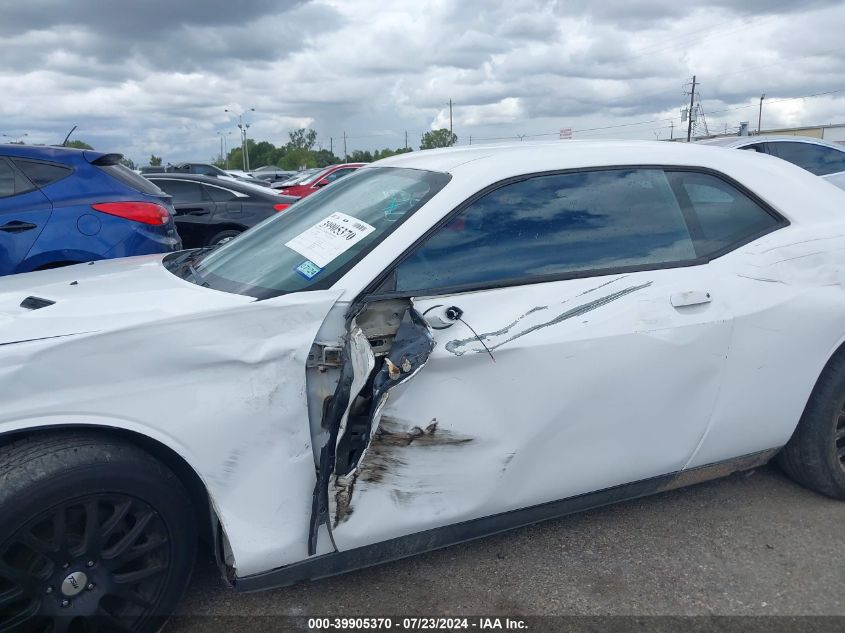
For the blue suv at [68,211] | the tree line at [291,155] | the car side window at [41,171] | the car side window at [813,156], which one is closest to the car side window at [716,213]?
the blue suv at [68,211]

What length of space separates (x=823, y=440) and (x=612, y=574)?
1.23m

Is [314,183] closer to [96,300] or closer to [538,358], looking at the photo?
[96,300]

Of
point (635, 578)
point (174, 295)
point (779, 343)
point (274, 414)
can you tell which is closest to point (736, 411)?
point (779, 343)

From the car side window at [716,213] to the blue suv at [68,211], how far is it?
3.54 m

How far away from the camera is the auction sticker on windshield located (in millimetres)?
2525

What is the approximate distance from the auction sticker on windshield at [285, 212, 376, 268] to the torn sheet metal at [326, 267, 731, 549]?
0.35m

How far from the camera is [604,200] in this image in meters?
2.84

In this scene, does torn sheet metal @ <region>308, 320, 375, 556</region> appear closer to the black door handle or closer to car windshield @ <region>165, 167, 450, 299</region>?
car windshield @ <region>165, 167, 450, 299</region>

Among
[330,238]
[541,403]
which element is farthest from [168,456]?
[541,403]

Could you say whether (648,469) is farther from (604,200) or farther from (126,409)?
(126,409)

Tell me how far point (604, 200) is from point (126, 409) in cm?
193

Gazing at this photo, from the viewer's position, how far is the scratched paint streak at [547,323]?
7.76ft

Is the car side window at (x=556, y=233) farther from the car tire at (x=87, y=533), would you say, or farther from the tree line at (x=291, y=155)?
the tree line at (x=291, y=155)

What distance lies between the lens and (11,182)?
4703 millimetres
